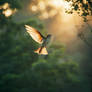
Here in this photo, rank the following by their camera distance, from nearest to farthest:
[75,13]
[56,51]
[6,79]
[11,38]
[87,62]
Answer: [75,13] < [6,79] < [56,51] < [11,38] < [87,62]

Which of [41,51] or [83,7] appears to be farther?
[83,7]

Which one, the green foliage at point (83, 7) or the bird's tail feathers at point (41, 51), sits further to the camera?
the green foliage at point (83, 7)

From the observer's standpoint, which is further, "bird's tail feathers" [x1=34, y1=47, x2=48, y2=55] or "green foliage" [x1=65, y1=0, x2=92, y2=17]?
"green foliage" [x1=65, y1=0, x2=92, y2=17]

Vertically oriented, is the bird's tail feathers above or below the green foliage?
below

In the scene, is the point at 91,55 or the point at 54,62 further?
the point at 91,55

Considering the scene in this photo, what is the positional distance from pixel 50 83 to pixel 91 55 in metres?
11.1

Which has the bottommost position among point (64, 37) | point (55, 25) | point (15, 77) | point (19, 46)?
point (64, 37)

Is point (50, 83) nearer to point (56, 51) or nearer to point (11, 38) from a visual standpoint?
point (56, 51)

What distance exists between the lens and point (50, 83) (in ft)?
34.7

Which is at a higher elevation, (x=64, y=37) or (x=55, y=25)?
(x=55, y=25)

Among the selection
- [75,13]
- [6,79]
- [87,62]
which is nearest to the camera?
[75,13]

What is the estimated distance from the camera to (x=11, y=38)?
Result: 11977mm

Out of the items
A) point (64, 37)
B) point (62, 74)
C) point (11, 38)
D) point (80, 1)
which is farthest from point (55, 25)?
point (80, 1)

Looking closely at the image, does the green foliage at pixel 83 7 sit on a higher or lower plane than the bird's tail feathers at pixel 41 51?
higher
